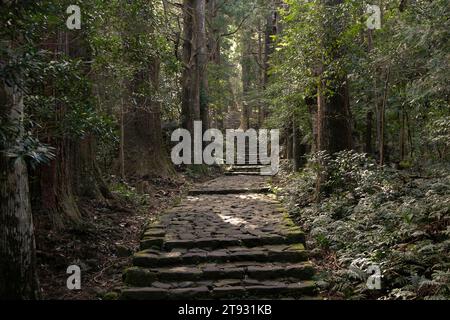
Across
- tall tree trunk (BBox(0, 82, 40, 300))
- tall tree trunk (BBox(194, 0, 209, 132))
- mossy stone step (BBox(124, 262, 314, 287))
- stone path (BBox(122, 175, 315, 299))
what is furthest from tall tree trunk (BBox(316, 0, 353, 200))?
tall tree trunk (BBox(194, 0, 209, 132))

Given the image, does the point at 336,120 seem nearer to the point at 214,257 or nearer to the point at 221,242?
the point at 221,242

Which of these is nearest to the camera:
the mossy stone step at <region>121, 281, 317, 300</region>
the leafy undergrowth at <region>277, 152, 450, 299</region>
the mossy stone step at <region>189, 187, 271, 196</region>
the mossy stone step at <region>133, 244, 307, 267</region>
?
the leafy undergrowth at <region>277, 152, 450, 299</region>

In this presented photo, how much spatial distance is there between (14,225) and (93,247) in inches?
94.6

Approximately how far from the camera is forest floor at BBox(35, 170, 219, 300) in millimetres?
5762

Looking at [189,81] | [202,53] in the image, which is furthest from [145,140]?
[202,53]

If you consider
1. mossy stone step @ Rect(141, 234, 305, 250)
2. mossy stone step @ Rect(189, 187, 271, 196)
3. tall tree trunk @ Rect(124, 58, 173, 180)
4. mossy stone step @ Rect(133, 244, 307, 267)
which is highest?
tall tree trunk @ Rect(124, 58, 173, 180)

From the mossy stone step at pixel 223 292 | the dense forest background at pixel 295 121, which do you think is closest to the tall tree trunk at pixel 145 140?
the dense forest background at pixel 295 121

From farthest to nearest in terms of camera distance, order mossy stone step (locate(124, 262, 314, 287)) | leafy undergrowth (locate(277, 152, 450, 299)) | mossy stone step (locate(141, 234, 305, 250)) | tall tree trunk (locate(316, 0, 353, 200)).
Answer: tall tree trunk (locate(316, 0, 353, 200)) → mossy stone step (locate(141, 234, 305, 250)) → mossy stone step (locate(124, 262, 314, 287)) → leafy undergrowth (locate(277, 152, 450, 299))

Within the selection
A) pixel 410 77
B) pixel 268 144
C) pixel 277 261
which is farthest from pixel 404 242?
pixel 268 144

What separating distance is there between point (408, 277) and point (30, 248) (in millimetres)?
4491

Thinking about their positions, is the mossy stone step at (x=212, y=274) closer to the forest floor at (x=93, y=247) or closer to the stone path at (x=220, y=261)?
the stone path at (x=220, y=261)

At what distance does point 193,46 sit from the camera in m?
17.2

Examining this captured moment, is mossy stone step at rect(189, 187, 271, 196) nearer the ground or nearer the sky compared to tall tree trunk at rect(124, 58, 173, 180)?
nearer the ground

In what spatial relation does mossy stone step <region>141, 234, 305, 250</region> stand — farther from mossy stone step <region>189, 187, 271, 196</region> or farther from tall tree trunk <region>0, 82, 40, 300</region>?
mossy stone step <region>189, 187, 271, 196</region>
